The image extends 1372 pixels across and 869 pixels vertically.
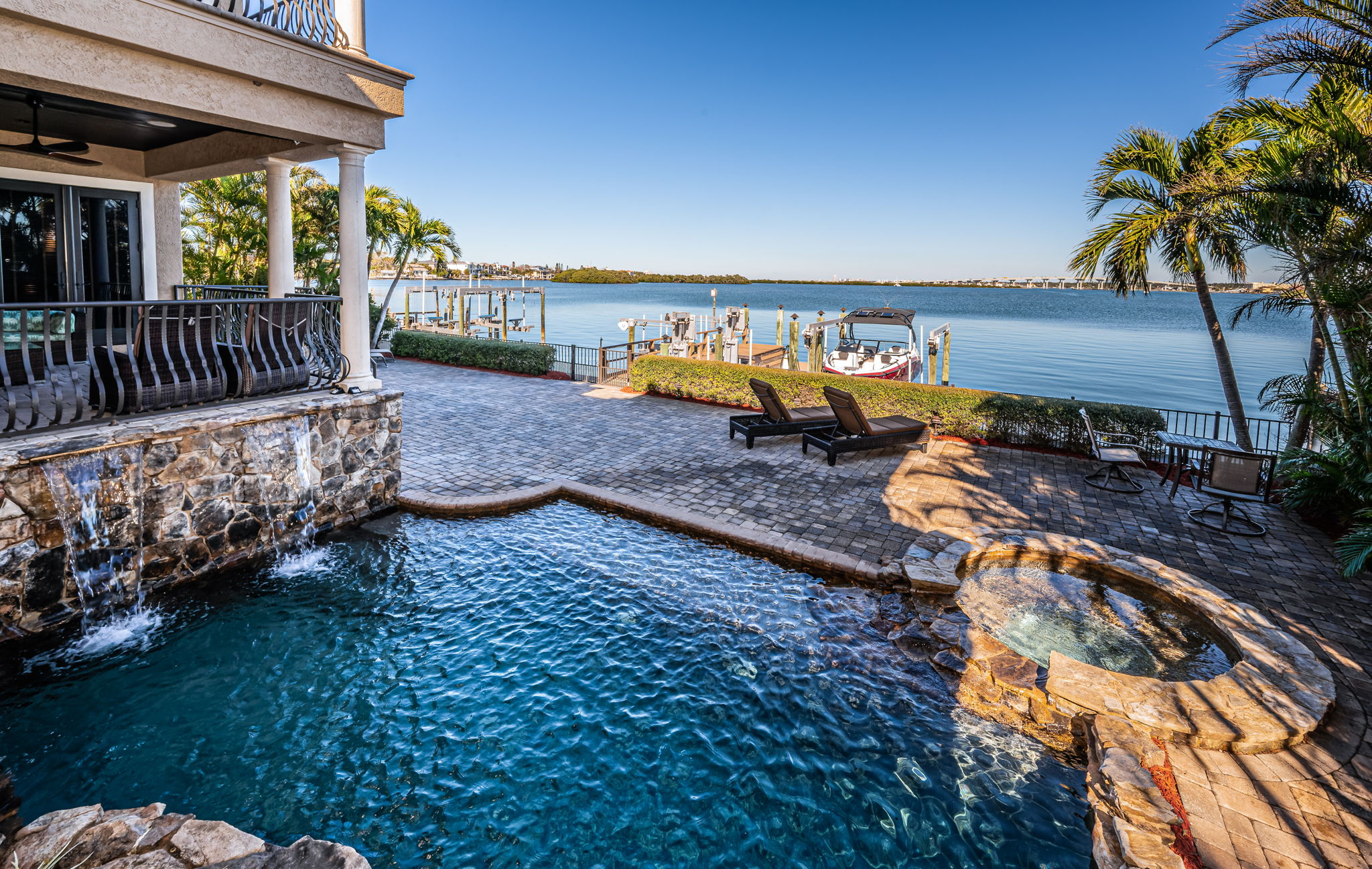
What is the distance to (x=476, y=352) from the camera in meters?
19.0

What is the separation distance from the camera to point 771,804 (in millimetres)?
3473

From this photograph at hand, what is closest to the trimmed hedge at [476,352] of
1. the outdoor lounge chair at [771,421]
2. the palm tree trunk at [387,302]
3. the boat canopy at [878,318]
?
the palm tree trunk at [387,302]

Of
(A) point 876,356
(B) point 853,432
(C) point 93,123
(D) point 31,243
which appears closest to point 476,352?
(D) point 31,243

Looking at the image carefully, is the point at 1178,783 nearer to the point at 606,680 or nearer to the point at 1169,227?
the point at 606,680

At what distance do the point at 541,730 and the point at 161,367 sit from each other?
476 cm

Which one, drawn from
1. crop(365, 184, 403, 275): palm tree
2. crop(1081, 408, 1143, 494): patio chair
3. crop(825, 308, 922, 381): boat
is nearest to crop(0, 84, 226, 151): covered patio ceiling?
crop(1081, 408, 1143, 494): patio chair

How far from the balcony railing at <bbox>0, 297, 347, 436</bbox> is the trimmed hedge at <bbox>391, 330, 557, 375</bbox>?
10110mm

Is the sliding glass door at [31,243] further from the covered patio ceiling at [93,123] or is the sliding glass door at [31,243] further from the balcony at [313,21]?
the balcony at [313,21]

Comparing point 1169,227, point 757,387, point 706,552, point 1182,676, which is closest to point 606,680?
point 706,552

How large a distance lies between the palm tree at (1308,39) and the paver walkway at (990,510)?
16.0 feet

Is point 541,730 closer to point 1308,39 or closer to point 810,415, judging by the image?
point 810,415

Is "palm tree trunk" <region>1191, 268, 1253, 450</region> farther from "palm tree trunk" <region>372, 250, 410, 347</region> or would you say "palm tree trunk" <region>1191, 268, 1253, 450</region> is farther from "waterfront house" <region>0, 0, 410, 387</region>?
"palm tree trunk" <region>372, 250, 410, 347</region>

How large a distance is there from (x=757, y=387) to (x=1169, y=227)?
21.7 ft

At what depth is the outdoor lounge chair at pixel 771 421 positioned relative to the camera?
1069 cm
